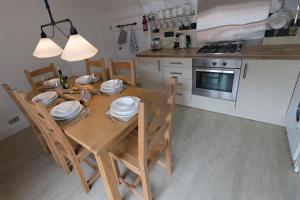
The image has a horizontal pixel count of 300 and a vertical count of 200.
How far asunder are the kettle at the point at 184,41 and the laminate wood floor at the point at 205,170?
1.24m

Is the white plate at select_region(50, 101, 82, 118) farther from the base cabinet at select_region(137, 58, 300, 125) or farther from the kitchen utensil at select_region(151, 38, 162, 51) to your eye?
the kitchen utensil at select_region(151, 38, 162, 51)

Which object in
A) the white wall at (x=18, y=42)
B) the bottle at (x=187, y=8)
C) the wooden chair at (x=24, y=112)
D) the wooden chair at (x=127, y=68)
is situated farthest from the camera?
the bottle at (x=187, y=8)

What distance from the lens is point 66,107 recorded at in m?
1.25

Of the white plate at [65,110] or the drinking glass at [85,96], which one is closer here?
the white plate at [65,110]

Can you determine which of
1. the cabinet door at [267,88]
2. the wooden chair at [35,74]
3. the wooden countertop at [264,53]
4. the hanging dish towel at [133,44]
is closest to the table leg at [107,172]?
the wooden chair at [35,74]

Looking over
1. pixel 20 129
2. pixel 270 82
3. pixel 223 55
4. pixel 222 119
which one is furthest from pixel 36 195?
pixel 270 82

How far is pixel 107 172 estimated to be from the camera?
1.03 meters

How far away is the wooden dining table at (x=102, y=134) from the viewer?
36.4 inches

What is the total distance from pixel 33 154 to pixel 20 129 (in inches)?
30.4

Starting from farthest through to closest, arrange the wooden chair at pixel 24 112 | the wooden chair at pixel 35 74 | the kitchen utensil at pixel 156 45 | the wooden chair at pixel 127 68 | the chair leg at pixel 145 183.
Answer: the kitchen utensil at pixel 156 45
the wooden chair at pixel 35 74
the wooden chair at pixel 127 68
the wooden chair at pixel 24 112
the chair leg at pixel 145 183

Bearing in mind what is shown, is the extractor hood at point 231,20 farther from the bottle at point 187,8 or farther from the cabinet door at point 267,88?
the cabinet door at point 267,88

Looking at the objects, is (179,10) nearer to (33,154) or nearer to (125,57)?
(125,57)

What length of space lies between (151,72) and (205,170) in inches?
64.8

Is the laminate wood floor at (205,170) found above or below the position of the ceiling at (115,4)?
below
